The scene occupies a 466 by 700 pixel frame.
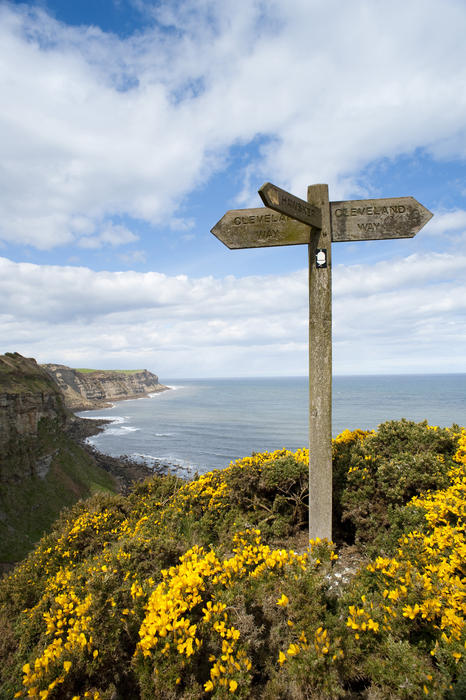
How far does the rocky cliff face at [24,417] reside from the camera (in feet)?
107

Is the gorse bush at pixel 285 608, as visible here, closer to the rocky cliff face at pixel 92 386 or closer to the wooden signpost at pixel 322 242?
the wooden signpost at pixel 322 242

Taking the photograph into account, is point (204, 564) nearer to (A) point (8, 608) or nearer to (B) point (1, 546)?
(A) point (8, 608)

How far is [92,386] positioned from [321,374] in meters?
141

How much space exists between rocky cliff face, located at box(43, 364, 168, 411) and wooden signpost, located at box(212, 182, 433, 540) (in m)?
92.5

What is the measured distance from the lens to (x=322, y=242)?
436 cm

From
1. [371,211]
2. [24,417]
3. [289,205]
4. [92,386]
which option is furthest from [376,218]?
[92,386]

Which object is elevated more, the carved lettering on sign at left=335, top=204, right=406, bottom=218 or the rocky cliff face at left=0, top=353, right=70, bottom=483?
the carved lettering on sign at left=335, top=204, right=406, bottom=218

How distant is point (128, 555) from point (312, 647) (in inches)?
112

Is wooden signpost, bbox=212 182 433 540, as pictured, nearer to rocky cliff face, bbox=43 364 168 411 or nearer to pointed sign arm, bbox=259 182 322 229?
pointed sign arm, bbox=259 182 322 229

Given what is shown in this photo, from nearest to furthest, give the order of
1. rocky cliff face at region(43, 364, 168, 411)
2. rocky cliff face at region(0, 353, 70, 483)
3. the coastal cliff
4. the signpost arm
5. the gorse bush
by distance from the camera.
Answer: the gorse bush, the signpost arm, the coastal cliff, rocky cliff face at region(0, 353, 70, 483), rocky cliff face at region(43, 364, 168, 411)

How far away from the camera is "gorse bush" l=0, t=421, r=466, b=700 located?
93.7 inches

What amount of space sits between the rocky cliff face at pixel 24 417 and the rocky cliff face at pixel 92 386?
45990mm

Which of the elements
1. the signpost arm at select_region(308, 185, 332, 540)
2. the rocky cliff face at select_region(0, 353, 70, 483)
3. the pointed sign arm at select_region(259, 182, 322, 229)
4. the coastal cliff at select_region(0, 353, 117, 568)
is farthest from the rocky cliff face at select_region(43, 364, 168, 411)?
the pointed sign arm at select_region(259, 182, 322, 229)

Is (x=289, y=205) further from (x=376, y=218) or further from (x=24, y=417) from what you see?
(x=24, y=417)
